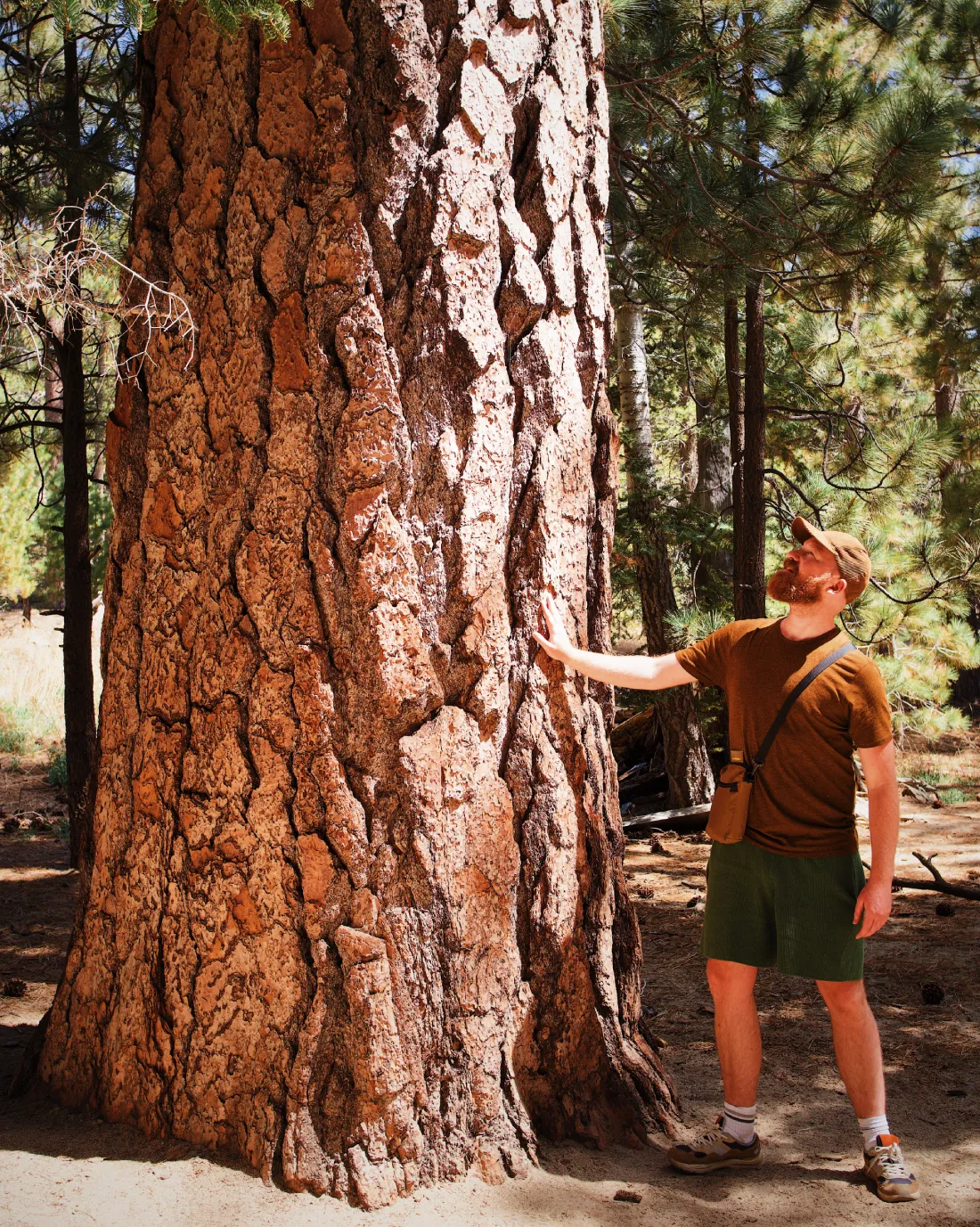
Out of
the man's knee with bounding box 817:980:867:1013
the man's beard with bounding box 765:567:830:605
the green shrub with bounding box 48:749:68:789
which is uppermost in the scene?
the man's beard with bounding box 765:567:830:605

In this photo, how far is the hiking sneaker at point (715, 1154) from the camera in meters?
2.93

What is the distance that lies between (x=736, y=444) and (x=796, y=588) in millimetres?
5863

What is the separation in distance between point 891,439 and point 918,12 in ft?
9.96

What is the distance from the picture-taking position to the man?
2859 mm

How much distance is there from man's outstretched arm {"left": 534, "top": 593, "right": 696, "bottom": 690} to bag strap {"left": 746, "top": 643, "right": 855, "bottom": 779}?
0.96ft

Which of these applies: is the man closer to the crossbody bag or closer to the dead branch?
the crossbody bag

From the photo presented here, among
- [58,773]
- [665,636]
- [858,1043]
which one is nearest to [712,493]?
[665,636]

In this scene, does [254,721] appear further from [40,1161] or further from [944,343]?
[944,343]

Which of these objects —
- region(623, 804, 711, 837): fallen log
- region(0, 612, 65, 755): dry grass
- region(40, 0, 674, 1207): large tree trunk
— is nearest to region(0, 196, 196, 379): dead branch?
region(40, 0, 674, 1207): large tree trunk

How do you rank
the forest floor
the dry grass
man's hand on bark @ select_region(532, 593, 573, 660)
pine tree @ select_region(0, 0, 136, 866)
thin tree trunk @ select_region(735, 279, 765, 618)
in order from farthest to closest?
the dry grass → thin tree trunk @ select_region(735, 279, 765, 618) → pine tree @ select_region(0, 0, 136, 866) → man's hand on bark @ select_region(532, 593, 573, 660) → the forest floor

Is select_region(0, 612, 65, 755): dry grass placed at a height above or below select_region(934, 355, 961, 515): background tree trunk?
below

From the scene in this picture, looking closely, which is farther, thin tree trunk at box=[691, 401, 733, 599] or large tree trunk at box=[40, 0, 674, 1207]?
thin tree trunk at box=[691, 401, 733, 599]

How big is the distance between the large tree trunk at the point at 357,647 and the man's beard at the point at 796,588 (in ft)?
1.87

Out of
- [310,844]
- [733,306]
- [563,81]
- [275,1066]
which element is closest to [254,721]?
[310,844]
